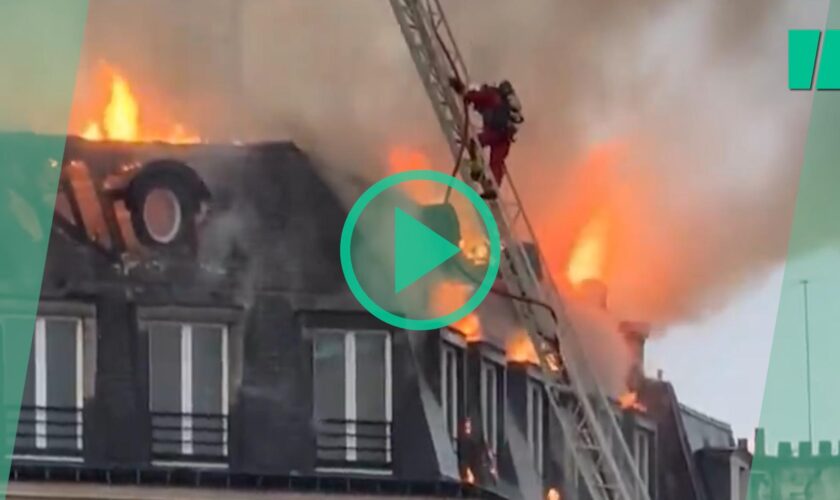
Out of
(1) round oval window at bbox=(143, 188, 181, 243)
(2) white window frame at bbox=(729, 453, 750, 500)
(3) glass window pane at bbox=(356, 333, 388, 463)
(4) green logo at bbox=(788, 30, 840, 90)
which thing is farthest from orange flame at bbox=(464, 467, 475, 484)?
(4) green logo at bbox=(788, 30, 840, 90)

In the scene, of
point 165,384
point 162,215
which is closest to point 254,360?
point 165,384

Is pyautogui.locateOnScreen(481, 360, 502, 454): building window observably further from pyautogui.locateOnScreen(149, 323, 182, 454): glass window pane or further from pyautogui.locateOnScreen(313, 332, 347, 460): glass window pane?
pyautogui.locateOnScreen(149, 323, 182, 454): glass window pane

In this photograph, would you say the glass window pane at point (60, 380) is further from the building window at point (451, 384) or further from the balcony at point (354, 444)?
the building window at point (451, 384)

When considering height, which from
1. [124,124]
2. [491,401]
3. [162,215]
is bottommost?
[491,401]

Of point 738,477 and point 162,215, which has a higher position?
point 162,215

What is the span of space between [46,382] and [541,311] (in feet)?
2.11

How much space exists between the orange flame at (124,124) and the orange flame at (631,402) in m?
0.64

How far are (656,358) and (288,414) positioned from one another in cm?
48

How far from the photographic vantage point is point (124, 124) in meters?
1.57

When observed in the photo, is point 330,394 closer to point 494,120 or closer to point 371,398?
point 371,398

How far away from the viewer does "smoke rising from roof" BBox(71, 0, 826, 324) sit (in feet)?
5.16
